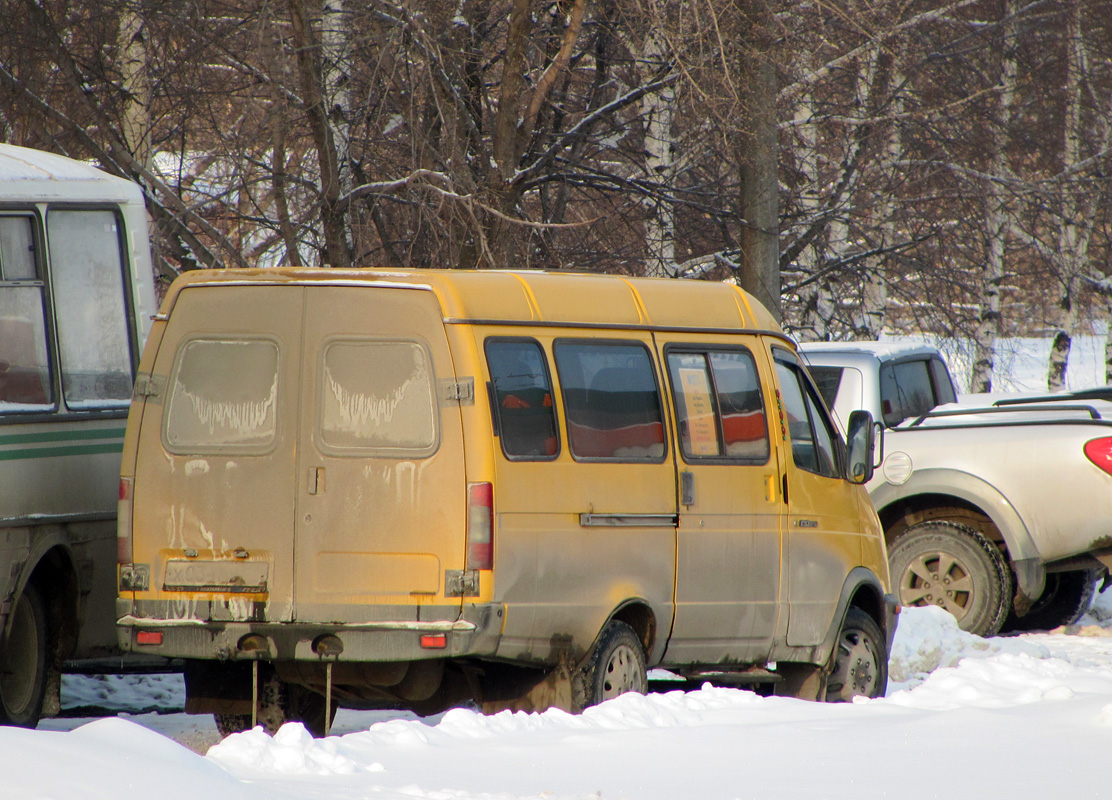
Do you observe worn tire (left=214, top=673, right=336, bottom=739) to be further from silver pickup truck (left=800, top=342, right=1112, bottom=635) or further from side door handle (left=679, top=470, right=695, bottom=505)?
silver pickup truck (left=800, top=342, right=1112, bottom=635)

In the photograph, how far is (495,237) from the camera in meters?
11.8

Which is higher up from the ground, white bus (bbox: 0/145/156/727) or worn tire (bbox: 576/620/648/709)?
white bus (bbox: 0/145/156/727)

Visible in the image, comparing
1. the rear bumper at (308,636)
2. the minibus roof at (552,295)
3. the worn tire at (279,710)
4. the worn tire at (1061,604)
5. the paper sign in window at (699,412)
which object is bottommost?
the worn tire at (1061,604)

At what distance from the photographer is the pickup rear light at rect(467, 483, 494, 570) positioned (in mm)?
6320

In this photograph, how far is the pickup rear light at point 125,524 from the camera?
261 inches

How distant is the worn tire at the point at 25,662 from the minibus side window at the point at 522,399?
102 inches

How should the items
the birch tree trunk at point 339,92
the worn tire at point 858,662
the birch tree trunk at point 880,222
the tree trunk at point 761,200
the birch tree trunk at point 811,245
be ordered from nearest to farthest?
1. the worn tire at point 858,662
2. the birch tree trunk at point 339,92
3. the tree trunk at point 761,200
4. the birch tree trunk at point 811,245
5. the birch tree trunk at point 880,222

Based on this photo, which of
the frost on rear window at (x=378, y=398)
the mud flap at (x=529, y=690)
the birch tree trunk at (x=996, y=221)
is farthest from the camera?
the birch tree trunk at (x=996, y=221)

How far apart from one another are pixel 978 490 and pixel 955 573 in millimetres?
609

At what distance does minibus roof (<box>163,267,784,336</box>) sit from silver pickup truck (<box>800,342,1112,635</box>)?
318cm

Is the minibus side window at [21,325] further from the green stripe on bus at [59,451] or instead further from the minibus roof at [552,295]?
the minibus roof at [552,295]

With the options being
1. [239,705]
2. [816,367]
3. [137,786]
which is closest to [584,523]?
[239,705]

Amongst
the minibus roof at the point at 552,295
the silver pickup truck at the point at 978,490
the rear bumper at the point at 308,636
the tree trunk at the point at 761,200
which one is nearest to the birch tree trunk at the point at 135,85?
the tree trunk at the point at 761,200

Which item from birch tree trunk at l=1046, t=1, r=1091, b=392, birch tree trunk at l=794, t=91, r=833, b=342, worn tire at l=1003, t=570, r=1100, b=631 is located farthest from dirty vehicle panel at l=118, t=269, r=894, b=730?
birch tree trunk at l=1046, t=1, r=1091, b=392
